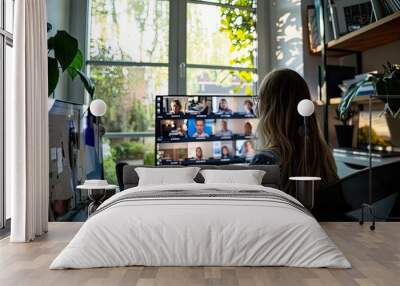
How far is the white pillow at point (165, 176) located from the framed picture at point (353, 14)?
2.30 meters

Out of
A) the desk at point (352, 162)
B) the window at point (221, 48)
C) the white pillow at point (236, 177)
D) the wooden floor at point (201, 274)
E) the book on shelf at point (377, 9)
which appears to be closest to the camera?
the wooden floor at point (201, 274)

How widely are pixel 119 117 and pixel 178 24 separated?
1.37 m

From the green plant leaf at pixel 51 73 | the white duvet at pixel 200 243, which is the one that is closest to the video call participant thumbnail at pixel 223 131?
the green plant leaf at pixel 51 73

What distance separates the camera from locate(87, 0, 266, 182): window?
6.22 m

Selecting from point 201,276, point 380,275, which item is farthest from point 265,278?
point 380,275

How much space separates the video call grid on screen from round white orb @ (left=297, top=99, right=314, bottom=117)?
2.21 ft

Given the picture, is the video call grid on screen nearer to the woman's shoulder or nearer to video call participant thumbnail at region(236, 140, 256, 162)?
video call participant thumbnail at region(236, 140, 256, 162)

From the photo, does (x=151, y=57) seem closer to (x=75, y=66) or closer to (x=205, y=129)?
(x=75, y=66)

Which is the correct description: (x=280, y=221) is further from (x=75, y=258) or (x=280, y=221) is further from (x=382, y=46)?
(x=382, y=46)

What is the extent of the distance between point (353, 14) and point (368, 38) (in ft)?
0.97

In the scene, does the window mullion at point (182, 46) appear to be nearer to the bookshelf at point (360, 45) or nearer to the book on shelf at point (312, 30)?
the book on shelf at point (312, 30)

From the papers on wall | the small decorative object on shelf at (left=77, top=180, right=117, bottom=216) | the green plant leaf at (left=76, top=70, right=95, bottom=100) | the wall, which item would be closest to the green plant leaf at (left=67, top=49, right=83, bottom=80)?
the green plant leaf at (left=76, top=70, right=95, bottom=100)

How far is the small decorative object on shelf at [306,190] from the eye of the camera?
4652 mm

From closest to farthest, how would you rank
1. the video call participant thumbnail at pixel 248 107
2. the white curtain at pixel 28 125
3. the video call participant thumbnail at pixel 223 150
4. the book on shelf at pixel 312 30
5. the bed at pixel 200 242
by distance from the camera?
the bed at pixel 200 242, the white curtain at pixel 28 125, the video call participant thumbnail at pixel 223 150, the video call participant thumbnail at pixel 248 107, the book on shelf at pixel 312 30
